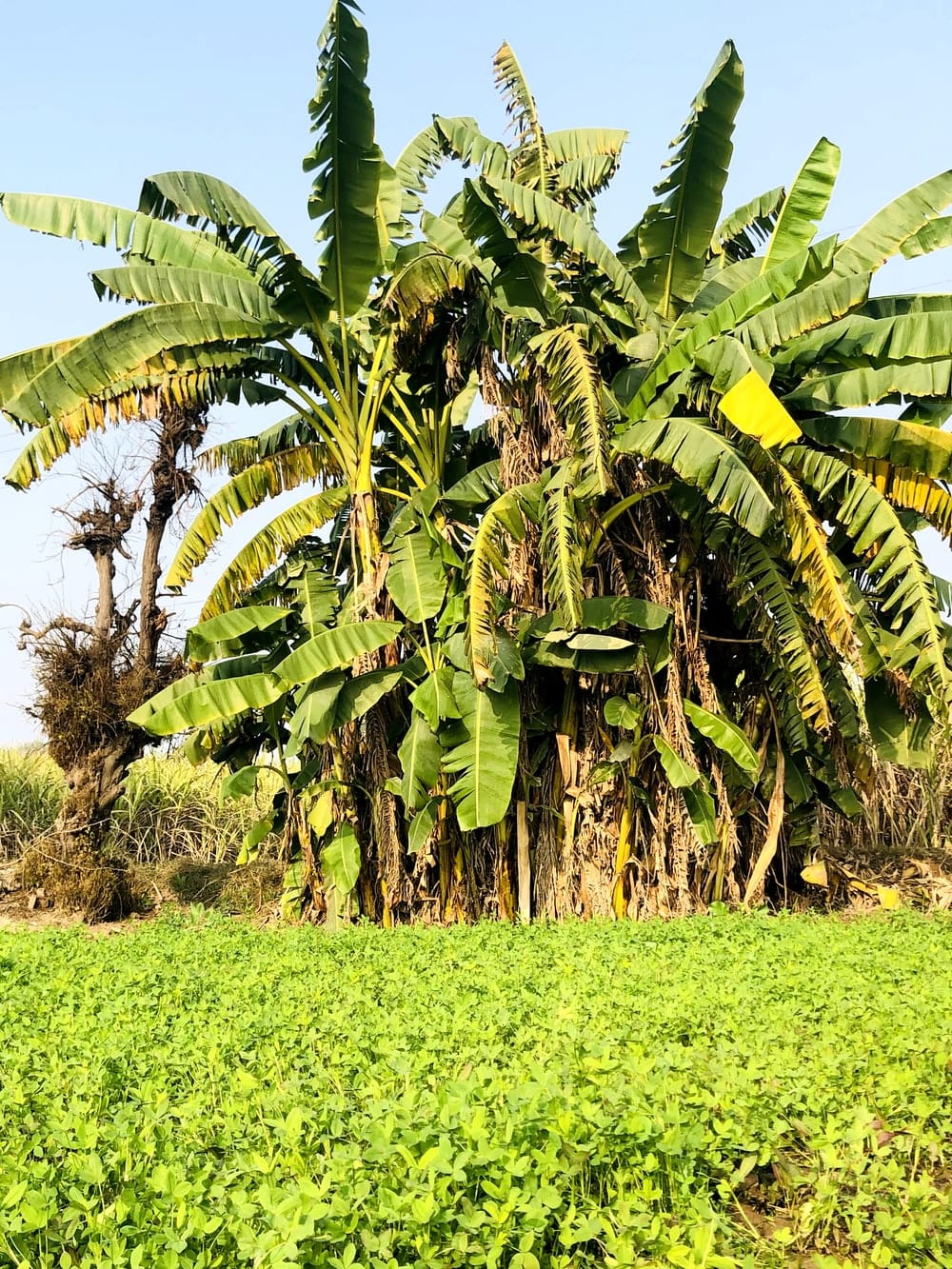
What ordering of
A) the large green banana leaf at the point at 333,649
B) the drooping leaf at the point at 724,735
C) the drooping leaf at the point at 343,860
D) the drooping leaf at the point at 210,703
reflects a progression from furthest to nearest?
the drooping leaf at the point at 343,860 < the drooping leaf at the point at 210,703 < the drooping leaf at the point at 724,735 < the large green banana leaf at the point at 333,649

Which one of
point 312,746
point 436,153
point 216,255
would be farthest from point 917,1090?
point 436,153

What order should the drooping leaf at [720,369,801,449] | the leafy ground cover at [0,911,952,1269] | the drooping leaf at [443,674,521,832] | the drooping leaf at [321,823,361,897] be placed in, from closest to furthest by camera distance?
1. the leafy ground cover at [0,911,952,1269]
2. the drooping leaf at [720,369,801,449]
3. the drooping leaf at [443,674,521,832]
4. the drooping leaf at [321,823,361,897]

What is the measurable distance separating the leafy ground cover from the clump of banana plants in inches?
145

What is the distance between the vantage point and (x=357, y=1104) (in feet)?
14.2

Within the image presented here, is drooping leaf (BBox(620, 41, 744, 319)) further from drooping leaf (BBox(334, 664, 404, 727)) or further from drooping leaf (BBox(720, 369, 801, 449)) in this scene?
drooping leaf (BBox(334, 664, 404, 727))

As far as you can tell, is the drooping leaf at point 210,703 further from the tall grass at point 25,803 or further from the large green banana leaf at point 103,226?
the tall grass at point 25,803

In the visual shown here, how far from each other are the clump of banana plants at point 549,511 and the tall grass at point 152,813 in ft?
12.0

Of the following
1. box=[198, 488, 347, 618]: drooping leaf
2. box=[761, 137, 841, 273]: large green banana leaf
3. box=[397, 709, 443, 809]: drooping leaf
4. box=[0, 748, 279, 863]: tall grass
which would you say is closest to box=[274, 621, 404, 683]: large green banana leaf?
box=[397, 709, 443, 809]: drooping leaf

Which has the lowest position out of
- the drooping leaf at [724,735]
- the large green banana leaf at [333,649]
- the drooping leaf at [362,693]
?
the drooping leaf at [724,735]

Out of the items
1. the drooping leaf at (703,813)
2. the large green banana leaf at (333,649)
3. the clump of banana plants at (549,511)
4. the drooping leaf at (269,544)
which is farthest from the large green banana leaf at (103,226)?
the drooping leaf at (703,813)

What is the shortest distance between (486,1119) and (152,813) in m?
12.7

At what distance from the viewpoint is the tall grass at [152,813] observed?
15266 millimetres

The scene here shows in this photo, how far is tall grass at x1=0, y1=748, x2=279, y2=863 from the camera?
50.1 feet

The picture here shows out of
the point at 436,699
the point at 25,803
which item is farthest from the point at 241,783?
the point at 25,803
